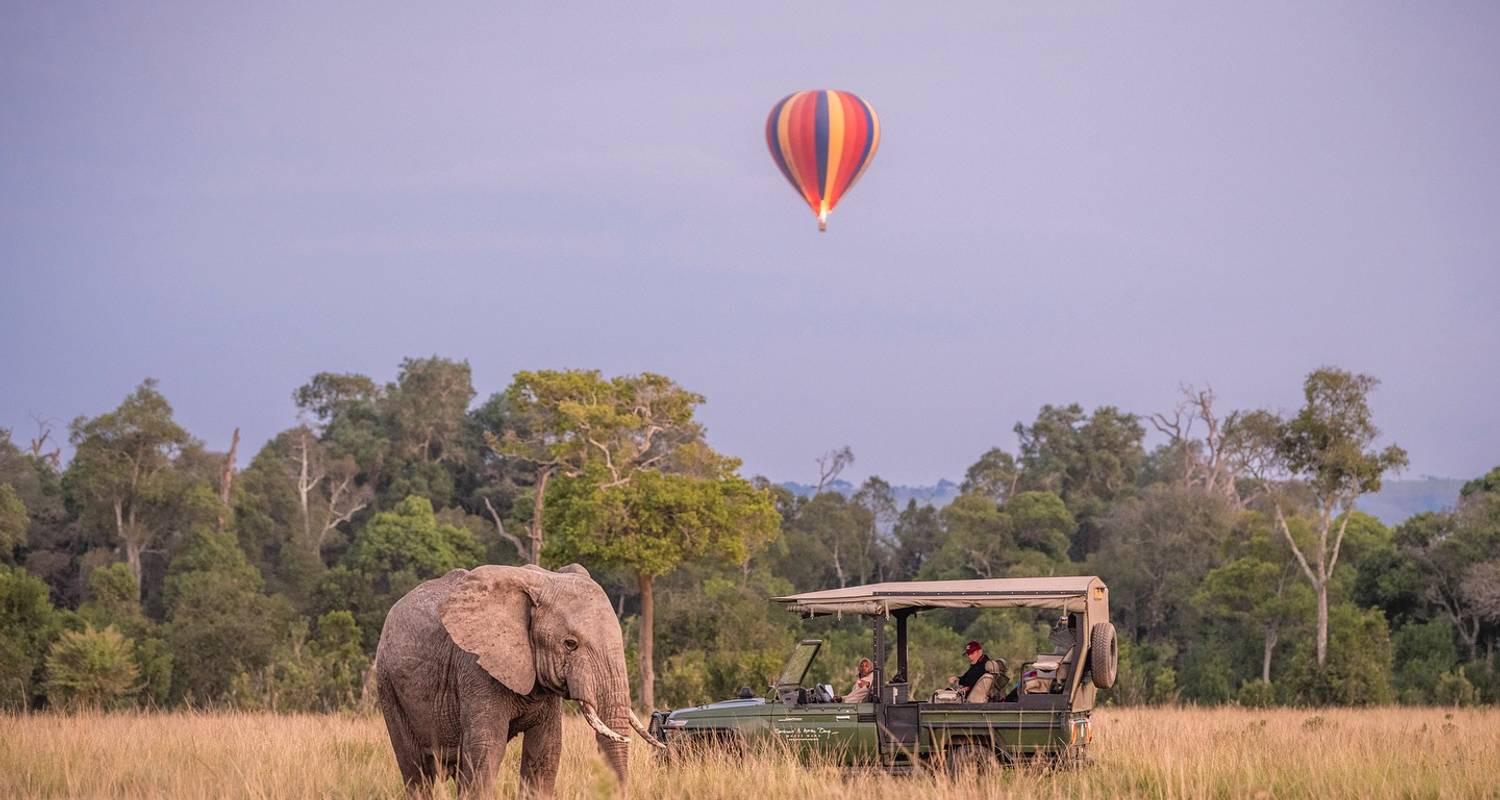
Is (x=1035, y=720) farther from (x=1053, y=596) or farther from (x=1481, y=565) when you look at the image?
(x=1481, y=565)

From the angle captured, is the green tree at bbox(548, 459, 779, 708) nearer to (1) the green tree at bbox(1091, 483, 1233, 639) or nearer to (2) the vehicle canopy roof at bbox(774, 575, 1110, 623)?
(1) the green tree at bbox(1091, 483, 1233, 639)

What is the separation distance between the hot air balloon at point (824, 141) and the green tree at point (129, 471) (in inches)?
1173

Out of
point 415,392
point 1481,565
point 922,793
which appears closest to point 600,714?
point 922,793

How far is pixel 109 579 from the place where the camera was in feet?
179

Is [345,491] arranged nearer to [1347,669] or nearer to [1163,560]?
[1163,560]

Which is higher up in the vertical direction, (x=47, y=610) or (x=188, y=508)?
(x=188, y=508)

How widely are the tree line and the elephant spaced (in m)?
17.2

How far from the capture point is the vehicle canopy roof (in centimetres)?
1439

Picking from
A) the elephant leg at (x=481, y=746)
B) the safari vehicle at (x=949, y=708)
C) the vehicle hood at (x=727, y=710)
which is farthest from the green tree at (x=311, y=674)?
the elephant leg at (x=481, y=746)

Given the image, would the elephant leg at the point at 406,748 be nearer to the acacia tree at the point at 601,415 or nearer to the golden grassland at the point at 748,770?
the golden grassland at the point at 748,770

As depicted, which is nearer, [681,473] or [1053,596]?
[1053,596]

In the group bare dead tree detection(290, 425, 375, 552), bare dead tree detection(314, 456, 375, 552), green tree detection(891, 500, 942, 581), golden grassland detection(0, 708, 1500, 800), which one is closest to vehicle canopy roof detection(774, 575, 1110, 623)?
golden grassland detection(0, 708, 1500, 800)

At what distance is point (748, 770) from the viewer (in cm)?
1230

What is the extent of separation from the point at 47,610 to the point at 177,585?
14.5 metres
